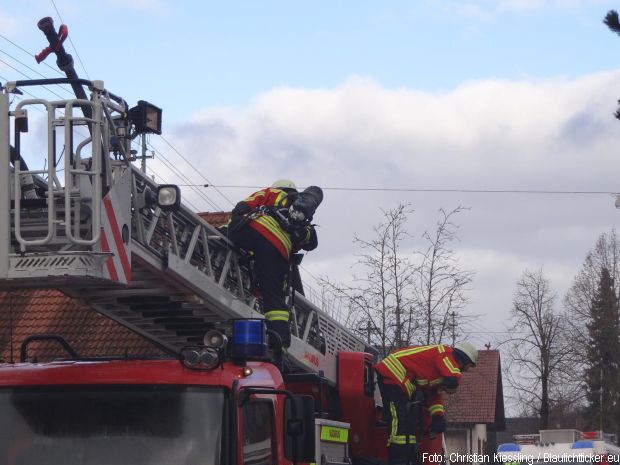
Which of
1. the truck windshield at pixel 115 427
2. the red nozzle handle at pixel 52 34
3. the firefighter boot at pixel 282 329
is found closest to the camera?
the truck windshield at pixel 115 427

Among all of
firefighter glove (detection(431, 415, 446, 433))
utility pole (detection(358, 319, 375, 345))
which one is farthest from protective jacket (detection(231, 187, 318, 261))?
utility pole (detection(358, 319, 375, 345))

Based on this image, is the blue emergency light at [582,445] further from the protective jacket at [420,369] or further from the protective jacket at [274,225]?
the protective jacket at [274,225]

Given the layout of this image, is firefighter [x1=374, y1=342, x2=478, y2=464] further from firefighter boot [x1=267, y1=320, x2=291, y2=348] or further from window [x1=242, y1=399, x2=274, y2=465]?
window [x1=242, y1=399, x2=274, y2=465]

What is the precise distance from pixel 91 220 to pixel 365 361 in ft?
11.6

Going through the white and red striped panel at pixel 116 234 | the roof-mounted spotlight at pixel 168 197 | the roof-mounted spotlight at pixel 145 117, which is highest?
the roof-mounted spotlight at pixel 145 117

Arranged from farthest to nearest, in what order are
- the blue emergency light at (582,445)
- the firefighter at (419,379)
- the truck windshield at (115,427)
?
the blue emergency light at (582,445) → the firefighter at (419,379) → the truck windshield at (115,427)

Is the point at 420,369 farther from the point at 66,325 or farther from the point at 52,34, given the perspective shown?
the point at 66,325

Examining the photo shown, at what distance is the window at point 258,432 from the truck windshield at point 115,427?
0.20 metres

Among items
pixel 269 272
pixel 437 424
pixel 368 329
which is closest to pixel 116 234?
pixel 269 272

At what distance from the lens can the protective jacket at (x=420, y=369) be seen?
8703 mm

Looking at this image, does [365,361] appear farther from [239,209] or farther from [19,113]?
[19,113]

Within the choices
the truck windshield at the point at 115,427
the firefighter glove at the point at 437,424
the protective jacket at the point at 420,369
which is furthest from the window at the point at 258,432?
the firefighter glove at the point at 437,424

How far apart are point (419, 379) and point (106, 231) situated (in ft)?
12.4

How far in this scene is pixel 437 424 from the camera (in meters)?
8.90
